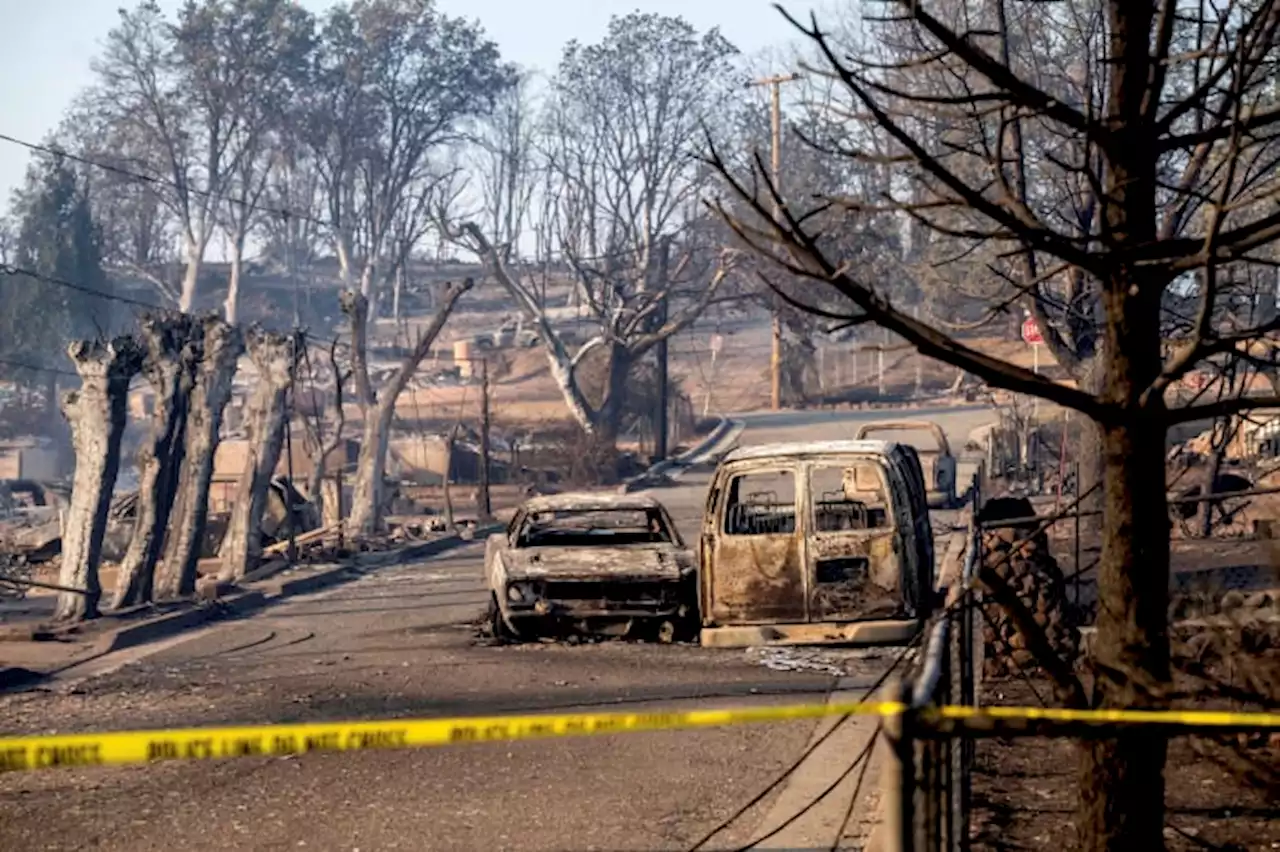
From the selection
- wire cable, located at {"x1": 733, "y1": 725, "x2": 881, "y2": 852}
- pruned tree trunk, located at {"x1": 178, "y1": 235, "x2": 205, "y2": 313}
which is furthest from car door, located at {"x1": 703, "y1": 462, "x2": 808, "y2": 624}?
pruned tree trunk, located at {"x1": 178, "y1": 235, "x2": 205, "y2": 313}

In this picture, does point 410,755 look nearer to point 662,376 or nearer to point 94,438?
point 94,438

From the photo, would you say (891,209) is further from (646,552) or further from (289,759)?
(646,552)

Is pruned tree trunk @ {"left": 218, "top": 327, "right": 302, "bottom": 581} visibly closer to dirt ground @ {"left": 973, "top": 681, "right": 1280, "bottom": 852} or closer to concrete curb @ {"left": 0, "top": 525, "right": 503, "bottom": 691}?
concrete curb @ {"left": 0, "top": 525, "right": 503, "bottom": 691}

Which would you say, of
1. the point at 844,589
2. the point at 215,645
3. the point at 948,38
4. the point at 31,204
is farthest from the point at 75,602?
the point at 31,204

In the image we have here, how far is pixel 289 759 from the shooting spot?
10.4 meters

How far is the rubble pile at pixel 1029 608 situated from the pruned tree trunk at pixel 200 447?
1281 centimetres

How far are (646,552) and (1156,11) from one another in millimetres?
10987

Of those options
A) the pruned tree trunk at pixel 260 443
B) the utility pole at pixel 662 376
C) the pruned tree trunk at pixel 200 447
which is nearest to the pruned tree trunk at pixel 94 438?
the pruned tree trunk at pixel 200 447

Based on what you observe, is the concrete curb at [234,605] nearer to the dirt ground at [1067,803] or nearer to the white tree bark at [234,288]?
the dirt ground at [1067,803]

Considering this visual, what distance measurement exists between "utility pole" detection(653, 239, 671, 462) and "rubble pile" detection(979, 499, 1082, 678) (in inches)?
1240

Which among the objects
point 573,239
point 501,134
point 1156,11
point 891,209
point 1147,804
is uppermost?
point 501,134

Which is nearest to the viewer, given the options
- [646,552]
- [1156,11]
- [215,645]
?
[1156,11]

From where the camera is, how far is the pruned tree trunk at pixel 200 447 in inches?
896

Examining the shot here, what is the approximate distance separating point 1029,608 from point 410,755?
15.1 feet
